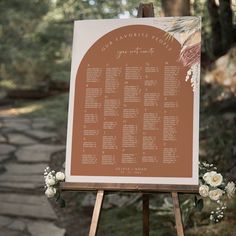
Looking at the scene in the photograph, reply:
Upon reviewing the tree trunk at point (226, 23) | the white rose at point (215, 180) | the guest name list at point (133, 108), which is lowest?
the white rose at point (215, 180)

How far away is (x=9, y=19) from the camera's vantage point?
1191cm

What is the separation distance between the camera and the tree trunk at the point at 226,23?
6.15 metres

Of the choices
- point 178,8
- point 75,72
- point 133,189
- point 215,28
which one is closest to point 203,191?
point 133,189

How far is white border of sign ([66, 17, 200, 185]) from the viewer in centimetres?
304

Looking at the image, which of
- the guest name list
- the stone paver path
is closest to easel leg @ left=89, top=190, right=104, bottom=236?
the guest name list

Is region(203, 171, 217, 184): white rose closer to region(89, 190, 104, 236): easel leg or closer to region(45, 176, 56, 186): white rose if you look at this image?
region(89, 190, 104, 236): easel leg

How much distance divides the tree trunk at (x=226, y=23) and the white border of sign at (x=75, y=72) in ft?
10.2

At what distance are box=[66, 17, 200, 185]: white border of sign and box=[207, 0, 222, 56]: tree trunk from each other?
3324 millimetres

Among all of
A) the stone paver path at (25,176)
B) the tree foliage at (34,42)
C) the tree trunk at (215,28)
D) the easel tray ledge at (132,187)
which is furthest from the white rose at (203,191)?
the tree foliage at (34,42)

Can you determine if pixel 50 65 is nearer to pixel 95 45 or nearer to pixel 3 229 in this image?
pixel 3 229

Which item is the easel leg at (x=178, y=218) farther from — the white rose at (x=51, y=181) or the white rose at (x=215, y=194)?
the white rose at (x=51, y=181)

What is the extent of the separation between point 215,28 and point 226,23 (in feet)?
1.41

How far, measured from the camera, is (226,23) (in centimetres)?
640

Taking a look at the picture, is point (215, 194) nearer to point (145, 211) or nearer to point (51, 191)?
point (145, 211)
